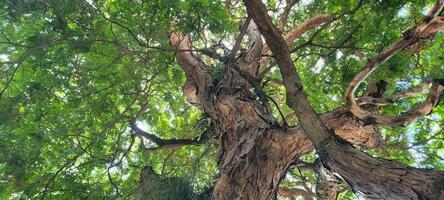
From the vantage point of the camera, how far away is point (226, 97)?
4254 millimetres

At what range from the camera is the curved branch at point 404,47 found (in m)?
2.88

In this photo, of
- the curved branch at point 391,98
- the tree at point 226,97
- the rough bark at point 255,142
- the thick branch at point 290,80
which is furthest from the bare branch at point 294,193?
the thick branch at point 290,80

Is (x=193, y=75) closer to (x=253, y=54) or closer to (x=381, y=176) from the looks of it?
(x=253, y=54)

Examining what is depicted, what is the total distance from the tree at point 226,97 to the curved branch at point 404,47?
0.01 metres

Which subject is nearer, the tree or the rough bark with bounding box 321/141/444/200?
the rough bark with bounding box 321/141/444/200

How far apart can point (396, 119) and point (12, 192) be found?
425 cm

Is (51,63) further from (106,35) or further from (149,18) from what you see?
(149,18)

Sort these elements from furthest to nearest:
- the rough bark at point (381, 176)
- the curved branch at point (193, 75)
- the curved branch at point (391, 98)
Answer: the curved branch at point (193, 75) < the curved branch at point (391, 98) < the rough bark at point (381, 176)

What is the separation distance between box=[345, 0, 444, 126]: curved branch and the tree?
0.01 metres

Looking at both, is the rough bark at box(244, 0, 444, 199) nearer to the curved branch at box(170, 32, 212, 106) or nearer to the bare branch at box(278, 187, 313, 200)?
the curved branch at box(170, 32, 212, 106)

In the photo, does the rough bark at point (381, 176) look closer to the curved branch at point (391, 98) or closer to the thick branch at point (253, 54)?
the curved branch at point (391, 98)

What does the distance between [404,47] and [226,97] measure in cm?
191

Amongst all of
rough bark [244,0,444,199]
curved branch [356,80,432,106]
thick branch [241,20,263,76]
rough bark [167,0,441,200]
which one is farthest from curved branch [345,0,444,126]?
thick branch [241,20,263,76]

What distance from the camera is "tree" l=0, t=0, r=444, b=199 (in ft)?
9.82
